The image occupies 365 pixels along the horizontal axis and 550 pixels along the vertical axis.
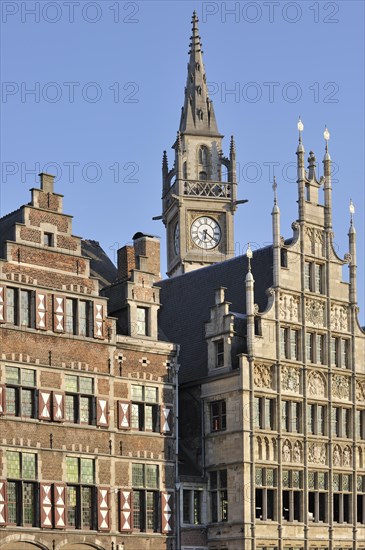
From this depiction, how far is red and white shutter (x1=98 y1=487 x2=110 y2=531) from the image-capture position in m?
50.8

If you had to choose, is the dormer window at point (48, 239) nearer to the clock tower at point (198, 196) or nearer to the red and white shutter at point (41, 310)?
the red and white shutter at point (41, 310)

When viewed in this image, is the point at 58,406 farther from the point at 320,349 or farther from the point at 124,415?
the point at 320,349

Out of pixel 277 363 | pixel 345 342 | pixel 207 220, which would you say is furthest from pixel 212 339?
pixel 207 220

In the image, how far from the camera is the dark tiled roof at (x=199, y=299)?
5816cm

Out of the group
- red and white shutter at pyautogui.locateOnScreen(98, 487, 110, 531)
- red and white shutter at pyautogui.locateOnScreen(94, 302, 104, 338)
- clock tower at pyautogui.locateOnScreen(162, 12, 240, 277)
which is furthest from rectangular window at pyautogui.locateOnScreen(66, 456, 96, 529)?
clock tower at pyautogui.locateOnScreen(162, 12, 240, 277)

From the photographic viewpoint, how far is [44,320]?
50.2 m

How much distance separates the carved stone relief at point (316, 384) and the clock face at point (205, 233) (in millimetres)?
23061

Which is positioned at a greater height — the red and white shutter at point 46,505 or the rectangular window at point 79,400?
the rectangular window at point 79,400

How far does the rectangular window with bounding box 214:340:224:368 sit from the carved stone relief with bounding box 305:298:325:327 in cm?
401

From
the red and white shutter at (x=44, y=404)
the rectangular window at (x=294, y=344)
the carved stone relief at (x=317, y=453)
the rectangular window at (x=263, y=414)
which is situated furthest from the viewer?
the rectangular window at (x=294, y=344)

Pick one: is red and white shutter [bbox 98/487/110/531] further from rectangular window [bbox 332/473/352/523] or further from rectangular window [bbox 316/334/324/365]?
rectangular window [bbox 316/334/324/365]

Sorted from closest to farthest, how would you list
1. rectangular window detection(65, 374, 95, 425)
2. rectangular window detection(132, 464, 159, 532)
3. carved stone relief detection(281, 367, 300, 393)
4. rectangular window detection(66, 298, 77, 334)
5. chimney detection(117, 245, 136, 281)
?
1. rectangular window detection(65, 374, 95, 425)
2. rectangular window detection(66, 298, 77, 334)
3. rectangular window detection(132, 464, 159, 532)
4. carved stone relief detection(281, 367, 300, 393)
5. chimney detection(117, 245, 136, 281)

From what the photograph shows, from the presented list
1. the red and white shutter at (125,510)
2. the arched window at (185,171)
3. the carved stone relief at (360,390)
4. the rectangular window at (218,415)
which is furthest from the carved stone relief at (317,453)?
the arched window at (185,171)

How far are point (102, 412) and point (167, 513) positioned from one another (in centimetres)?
511
